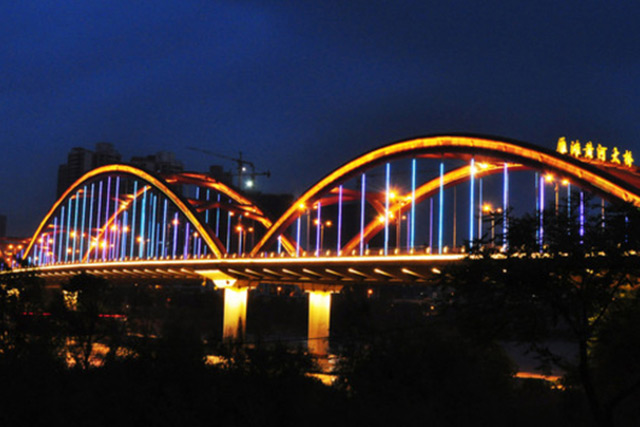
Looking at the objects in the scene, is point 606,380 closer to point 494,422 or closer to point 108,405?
point 494,422

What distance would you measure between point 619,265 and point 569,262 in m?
1.26

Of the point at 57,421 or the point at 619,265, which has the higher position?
the point at 619,265

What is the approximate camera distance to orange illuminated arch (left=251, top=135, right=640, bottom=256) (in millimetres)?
36750

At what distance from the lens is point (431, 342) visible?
2438 centimetres

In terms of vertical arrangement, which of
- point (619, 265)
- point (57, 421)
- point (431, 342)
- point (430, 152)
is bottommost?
point (57, 421)

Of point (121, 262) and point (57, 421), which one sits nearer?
point (57, 421)

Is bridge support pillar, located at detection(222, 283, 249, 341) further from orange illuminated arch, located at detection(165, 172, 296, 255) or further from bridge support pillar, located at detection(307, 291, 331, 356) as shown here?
orange illuminated arch, located at detection(165, 172, 296, 255)

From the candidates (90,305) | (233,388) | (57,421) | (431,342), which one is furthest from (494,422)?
(90,305)

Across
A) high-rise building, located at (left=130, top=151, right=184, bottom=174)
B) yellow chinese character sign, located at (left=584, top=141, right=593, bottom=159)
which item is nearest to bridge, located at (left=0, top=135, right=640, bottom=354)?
yellow chinese character sign, located at (left=584, top=141, right=593, bottom=159)

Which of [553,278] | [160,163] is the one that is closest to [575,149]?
[553,278]

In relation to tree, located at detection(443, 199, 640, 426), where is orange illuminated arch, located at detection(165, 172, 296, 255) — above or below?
above

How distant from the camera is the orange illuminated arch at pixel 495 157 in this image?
36.8 meters

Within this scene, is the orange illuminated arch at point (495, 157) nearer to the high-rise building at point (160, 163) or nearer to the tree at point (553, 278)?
the tree at point (553, 278)

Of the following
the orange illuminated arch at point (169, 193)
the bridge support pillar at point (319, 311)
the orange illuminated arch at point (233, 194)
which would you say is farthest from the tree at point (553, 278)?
the orange illuminated arch at point (233, 194)
